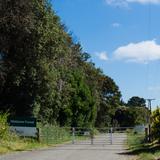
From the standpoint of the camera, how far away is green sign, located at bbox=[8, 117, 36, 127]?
43.7 metres

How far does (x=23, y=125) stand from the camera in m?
43.8

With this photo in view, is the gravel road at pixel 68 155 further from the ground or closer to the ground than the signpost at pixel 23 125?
closer to the ground

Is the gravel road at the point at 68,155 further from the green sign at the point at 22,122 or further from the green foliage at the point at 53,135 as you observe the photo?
the green foliage at the point at 53,135

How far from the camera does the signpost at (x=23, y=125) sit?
143 feet

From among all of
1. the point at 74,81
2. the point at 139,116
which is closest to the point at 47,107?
→ the point at 74,81

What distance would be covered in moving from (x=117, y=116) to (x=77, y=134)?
75343 mm

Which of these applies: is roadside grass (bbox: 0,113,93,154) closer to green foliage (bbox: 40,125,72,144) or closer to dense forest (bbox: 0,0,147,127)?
green foliage (bbox: 40,125,72,144)

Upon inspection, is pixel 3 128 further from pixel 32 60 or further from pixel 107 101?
pixel 107 101

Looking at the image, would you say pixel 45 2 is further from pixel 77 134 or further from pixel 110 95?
pixel 110 95

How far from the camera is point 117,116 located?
134000mm

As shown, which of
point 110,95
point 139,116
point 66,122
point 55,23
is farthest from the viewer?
point 139,116

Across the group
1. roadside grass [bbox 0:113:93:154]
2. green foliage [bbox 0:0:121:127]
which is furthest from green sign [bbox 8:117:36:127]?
green foliage [bbox 0:0:121:127]

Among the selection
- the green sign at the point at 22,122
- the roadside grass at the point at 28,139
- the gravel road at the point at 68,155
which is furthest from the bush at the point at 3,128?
the green sign at the point at 22,122

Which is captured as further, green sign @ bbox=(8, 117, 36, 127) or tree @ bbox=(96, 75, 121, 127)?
tree @ bbox=(96, 75, 121, 127)
